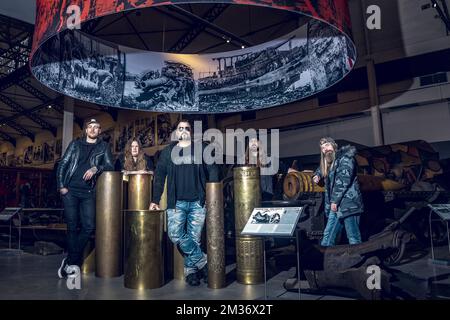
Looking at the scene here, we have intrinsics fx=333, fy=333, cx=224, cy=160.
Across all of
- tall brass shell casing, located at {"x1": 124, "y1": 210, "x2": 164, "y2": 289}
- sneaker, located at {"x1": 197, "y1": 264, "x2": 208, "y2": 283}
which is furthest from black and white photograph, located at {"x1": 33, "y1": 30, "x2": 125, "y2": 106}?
sneaker, located at {"x1": 197, "y1": 264, "x2": 208, "y2": 283}

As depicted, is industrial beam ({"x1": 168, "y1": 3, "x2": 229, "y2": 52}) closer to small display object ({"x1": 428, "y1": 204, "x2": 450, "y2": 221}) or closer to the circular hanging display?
the circular hanging display

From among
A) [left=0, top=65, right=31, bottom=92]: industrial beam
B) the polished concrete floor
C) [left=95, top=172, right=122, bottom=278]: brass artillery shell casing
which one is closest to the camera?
the polished concrete floor

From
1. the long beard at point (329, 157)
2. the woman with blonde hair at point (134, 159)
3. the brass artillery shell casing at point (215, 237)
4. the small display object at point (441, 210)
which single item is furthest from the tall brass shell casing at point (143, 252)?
the small display object at point (441, 210)

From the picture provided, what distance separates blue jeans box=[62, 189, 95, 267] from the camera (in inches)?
174

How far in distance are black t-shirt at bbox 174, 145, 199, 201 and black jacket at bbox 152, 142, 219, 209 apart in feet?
0.17

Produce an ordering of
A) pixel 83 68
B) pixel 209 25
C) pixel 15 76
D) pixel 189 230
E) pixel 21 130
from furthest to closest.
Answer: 1. pixel 21 130
2. pixel 15 76
3. pixel 209 25
4. pixel 83 68
5. pixel 189 230

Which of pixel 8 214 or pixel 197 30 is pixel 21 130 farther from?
pixel 8 214

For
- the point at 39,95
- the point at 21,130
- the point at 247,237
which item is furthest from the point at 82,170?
the point at 21,130

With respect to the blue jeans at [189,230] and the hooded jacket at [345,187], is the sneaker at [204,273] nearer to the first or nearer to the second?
the blue jeans at [189,230]

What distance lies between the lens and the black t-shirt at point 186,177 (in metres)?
4.18

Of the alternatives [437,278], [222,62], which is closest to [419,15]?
[222,62]

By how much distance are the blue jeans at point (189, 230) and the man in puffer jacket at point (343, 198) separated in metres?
1.79

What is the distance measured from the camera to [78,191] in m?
4.48

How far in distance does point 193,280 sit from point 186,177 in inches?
49.3
